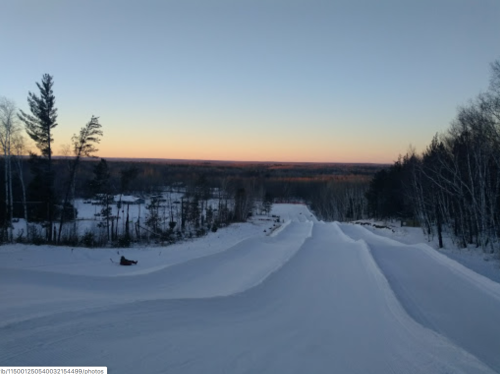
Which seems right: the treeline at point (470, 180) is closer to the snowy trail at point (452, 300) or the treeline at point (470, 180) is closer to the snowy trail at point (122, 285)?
the snowy trail at point (452, 300)

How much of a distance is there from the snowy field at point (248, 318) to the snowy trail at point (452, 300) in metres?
0.03

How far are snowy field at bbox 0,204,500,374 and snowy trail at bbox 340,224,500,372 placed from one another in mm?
34

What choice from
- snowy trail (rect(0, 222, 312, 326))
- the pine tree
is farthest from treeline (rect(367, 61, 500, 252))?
the pine tree

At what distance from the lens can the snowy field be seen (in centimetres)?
500

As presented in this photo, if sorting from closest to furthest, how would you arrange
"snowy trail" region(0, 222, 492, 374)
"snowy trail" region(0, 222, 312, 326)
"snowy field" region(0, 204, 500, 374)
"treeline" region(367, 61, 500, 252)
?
"snowy trail" region(0, 222, 492, 374) < "snowy field" region(0, 204, 500, 374) < "snowy trail" region(0, 222, 312, 326) < "treeline" region(367, 61, 500, 252)

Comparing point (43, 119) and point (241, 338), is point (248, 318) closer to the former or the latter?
point (241, 338)

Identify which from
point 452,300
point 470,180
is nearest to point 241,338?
A: point 452,300

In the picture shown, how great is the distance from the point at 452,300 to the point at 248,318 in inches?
222

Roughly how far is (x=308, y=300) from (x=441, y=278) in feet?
18.1

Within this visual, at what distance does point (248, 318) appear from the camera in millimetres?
7414

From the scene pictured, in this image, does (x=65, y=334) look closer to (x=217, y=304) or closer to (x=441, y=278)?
(x=217, y=304)

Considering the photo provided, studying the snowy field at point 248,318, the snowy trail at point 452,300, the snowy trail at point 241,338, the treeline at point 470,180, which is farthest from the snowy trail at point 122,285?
the treeline at point 470,180

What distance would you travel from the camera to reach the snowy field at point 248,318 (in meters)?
5.00

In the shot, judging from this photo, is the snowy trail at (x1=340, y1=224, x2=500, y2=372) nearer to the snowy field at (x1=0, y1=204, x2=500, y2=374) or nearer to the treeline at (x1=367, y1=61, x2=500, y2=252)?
the snowy field at (x1=0, y1=204, x2=500, y2=374)
